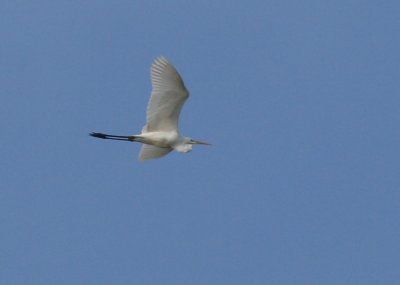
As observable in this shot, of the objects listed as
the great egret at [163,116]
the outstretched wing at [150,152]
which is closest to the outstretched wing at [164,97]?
the great egret at [163,116]

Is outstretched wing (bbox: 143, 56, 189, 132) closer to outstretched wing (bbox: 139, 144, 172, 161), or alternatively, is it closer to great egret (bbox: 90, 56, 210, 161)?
great egret (bbox: 90, 56, 210, 161)

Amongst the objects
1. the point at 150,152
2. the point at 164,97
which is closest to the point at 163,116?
the point at 164,97

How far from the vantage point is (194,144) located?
28.5 metres

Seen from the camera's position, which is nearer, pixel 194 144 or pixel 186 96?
pixel 186 96

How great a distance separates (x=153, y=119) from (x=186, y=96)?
43.2 inches

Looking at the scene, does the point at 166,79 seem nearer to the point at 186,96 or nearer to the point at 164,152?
the point at 186,96

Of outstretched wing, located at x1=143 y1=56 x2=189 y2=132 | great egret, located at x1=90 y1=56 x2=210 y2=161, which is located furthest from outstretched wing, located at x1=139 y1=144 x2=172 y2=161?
outstretched wing, located at x1=143 y1=56 x2=189 y2=132

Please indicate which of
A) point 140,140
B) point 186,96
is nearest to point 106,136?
point 140,140

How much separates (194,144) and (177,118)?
156cm

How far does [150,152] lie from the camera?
92.9ft

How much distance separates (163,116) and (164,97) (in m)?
0.69

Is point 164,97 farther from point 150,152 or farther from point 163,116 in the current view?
point 150,152

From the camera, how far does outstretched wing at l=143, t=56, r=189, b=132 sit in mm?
25656

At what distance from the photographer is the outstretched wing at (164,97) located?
1010 inches
